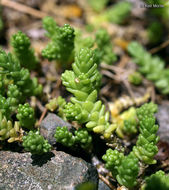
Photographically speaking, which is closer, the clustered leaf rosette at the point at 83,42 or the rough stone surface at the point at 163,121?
the rough stone surface at the point at 163,121

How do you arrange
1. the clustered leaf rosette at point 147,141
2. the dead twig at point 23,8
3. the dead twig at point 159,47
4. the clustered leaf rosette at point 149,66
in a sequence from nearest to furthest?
the clustered leaf rosette at point 147,141 < the clustered leaf rosette at point 149,66 < the dead twig at point 159,47 < the dead twig at point 23,8

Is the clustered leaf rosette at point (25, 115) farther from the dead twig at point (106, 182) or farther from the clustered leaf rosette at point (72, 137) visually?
the dead twig at point (106, 182)

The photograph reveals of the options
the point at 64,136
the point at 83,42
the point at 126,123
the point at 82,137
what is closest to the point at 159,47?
the point at 83,42

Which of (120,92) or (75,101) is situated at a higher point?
(75,101)

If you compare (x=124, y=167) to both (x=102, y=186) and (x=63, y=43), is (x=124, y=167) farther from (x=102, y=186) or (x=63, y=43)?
(x=63, y=43)

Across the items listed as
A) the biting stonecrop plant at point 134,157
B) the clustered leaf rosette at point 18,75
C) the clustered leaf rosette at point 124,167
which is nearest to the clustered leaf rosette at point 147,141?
the biting stonecrop plant at point 134,157

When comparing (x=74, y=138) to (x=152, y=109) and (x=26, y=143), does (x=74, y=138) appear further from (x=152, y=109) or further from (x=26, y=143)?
(x=152, y=109)

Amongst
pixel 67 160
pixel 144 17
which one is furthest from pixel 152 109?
pixel 144 17
